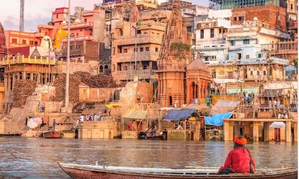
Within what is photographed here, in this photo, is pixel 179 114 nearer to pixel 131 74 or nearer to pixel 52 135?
pixel 52 135

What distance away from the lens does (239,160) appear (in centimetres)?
2289

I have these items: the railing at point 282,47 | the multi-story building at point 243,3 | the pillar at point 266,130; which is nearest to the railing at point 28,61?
the multi-story building at point 243,3

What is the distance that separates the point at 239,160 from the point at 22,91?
5918 centimetres

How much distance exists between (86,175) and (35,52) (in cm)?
6202

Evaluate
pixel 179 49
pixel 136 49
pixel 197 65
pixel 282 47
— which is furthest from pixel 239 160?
pixel 136 49

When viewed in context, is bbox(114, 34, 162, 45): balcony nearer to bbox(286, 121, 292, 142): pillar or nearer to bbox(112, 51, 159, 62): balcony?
bbox(112, 51, 159, 62): balcony

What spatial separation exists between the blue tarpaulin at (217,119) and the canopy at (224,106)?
3.21 feet

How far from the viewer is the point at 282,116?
60.2 metres

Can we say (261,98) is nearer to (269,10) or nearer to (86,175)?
(269,10)

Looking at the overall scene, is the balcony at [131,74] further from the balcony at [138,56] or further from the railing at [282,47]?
the railing at [282,47]

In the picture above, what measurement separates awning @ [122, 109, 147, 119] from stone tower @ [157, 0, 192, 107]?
7.40 m

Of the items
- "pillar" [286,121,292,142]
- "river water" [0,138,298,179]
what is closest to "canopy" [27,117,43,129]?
"river water" [0,138,298,179]

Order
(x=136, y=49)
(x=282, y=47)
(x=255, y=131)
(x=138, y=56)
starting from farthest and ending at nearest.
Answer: (x=136, y=49), (x=138, y=56), (x=282, y=47), (x=255, y=131)

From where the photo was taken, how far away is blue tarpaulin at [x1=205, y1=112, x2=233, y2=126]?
202 ft
